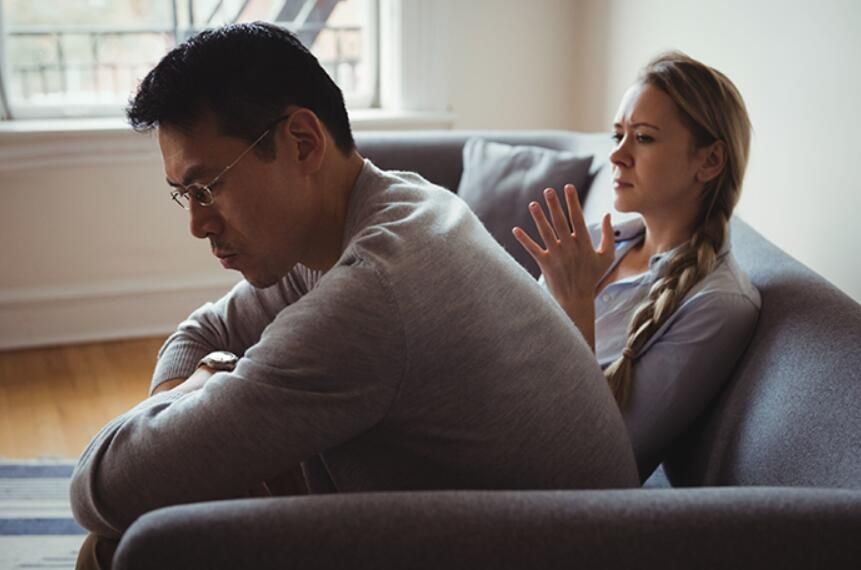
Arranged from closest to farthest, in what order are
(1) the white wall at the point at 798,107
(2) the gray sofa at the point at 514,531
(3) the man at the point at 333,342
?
1. (2) the gray sofa at the point at 514,531
2. (3) the man at the point at 333,342
3. (1) the white wall at the point at 798,107

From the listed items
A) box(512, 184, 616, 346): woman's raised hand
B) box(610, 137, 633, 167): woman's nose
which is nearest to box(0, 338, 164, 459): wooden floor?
box(512, 184, 616, 346): woman's raised hand

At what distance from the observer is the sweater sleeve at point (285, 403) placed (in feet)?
3.83

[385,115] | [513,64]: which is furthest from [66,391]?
[513,64]

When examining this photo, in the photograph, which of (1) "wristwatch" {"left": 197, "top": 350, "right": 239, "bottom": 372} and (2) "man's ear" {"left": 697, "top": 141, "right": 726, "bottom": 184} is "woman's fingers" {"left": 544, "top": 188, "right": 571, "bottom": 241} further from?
(1) "wristwatch" {"left": 197, "top": 350, "right": 239, "bottom": 372}

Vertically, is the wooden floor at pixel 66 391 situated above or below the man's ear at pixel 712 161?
below

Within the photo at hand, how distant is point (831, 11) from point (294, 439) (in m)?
1.66

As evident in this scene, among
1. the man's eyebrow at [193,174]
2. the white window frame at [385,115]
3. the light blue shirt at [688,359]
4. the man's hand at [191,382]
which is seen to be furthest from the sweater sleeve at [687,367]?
the white window frame at [385,115]

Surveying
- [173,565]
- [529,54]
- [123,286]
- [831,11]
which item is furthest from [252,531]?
[529,54]

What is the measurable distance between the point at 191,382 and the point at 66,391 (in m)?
1.78

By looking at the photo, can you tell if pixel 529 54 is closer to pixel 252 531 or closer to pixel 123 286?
pixel 123 286

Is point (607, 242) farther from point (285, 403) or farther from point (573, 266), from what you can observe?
point (285, 403)

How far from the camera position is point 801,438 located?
57.8 inches

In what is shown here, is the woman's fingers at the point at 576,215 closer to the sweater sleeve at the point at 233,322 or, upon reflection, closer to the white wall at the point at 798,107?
the sweater sleeve at the point at 233,322

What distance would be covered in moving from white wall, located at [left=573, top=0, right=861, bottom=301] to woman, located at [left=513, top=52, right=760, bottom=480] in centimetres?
41
